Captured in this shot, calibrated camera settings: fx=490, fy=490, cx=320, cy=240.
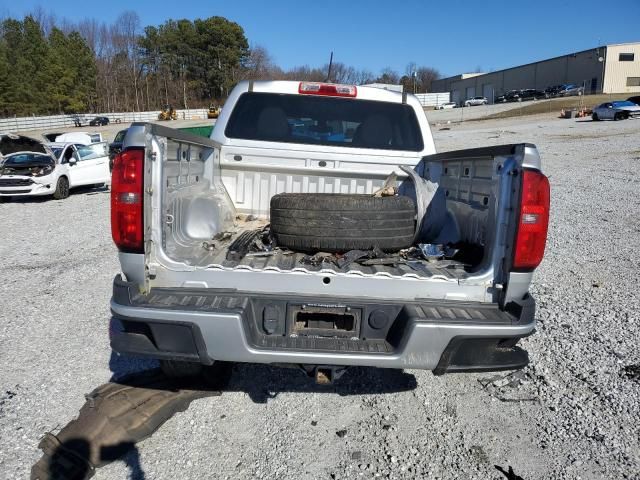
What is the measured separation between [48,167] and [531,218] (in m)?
15.0

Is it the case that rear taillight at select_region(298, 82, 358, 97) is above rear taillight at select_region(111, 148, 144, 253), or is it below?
above

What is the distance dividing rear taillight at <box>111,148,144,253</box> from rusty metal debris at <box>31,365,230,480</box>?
1.14 metres

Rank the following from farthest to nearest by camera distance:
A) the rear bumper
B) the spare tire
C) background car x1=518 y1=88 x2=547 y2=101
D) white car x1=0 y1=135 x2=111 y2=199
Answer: background car x1=518 y1=88 x2=547 y2=101 < white car x1=0 y1=135 x2=111 y2=199 < the spare tire < the rear bumper

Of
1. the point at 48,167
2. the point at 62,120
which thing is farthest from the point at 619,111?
the point at 62,120

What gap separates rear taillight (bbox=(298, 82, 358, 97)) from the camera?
4191 mm

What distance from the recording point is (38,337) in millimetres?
4328

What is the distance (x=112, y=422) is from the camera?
2920 millimetres

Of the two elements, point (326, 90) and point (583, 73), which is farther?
point (583, 73)

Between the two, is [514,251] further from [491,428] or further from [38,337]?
[38,337]

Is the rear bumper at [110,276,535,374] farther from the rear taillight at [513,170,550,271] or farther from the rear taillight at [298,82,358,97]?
the rear taillight at [298,82,358,97]

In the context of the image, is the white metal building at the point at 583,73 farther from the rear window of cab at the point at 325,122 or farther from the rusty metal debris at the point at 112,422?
the rusty metal debris at the point at 112,422

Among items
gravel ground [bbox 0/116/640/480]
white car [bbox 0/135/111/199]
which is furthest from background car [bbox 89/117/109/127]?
gravel ground [bbox 0/116/640/480]

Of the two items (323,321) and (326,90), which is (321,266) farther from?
(326,90)

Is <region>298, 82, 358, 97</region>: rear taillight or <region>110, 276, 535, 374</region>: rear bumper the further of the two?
<region>298, 82, 358, 97</region>: rear taillight
